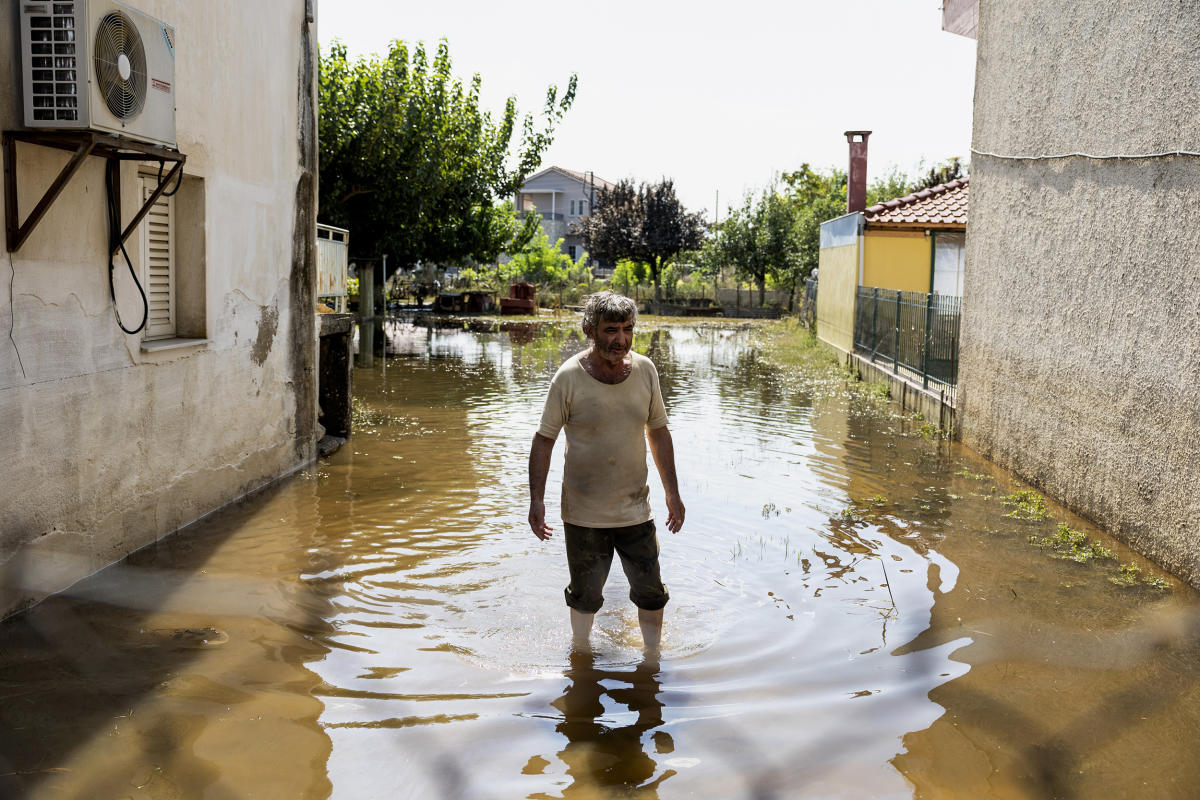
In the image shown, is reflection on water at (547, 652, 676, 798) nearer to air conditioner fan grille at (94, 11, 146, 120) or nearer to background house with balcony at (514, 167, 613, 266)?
air conditioner fan grille at (94, 11, 146, 120)

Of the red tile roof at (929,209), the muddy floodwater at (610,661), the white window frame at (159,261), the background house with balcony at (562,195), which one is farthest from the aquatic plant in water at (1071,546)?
the background house with balcony at (562,195)

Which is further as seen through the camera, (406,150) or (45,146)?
(406,150)

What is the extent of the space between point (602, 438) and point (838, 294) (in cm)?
2114

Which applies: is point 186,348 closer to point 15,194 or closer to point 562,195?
point 15,194

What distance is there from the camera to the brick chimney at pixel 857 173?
26.3 meters

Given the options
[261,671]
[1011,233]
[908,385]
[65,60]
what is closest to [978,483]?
[1011,233]

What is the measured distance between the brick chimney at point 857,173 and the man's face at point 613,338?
73.7 ft

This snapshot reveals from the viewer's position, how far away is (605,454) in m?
5.08

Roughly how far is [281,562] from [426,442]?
4805 millimetres

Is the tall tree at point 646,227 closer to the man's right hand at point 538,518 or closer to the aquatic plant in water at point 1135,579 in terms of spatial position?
the aquatic plant in water at point 1135,579

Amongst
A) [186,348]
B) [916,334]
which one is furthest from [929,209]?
[186,348]

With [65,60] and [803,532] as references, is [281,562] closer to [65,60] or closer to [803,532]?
[65,60]

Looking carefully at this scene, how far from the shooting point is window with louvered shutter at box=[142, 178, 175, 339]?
7.47 meters

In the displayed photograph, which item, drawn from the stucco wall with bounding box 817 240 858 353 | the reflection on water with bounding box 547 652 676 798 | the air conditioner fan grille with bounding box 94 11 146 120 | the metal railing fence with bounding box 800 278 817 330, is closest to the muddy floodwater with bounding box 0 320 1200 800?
the reflection on water with bounding box 547 652 676 798
